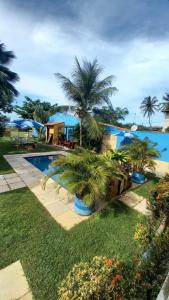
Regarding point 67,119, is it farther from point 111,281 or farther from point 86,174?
point 111,281

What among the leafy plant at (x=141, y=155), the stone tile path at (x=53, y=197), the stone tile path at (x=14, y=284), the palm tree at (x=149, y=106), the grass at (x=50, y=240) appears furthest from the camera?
the palm tree at (x=149, y=106)

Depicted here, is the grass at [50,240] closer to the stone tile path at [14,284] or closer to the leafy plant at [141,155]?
the stone tile path at [14,284]

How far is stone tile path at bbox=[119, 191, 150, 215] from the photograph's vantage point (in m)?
4.61

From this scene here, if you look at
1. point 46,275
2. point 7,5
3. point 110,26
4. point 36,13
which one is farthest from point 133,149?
point 7,5

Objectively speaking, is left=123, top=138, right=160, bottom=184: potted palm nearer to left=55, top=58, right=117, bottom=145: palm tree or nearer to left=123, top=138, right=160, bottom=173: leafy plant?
left=123, top=138, right=160, bottom=173: leafy plant

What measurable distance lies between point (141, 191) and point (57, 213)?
3.36 meters

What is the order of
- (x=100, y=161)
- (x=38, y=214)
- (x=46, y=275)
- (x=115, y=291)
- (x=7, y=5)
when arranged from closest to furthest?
(x=115, y=291), (x=46, y=275), (x=38, y=214), (x=100, y=161), (x=7, y=5)

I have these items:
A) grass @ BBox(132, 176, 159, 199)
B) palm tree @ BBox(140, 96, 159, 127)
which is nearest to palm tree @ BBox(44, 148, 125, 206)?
grass @ BBox(132, 176, 159, 199)

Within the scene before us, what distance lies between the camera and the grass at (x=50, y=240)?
8.09 feet

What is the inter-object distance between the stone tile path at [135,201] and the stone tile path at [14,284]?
327 cm

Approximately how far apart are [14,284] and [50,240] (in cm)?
90

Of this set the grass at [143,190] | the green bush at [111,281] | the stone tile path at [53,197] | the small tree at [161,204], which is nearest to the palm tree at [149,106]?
the grass at [143,190]

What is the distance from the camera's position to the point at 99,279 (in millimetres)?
1598

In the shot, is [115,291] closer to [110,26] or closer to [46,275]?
[46,275]
